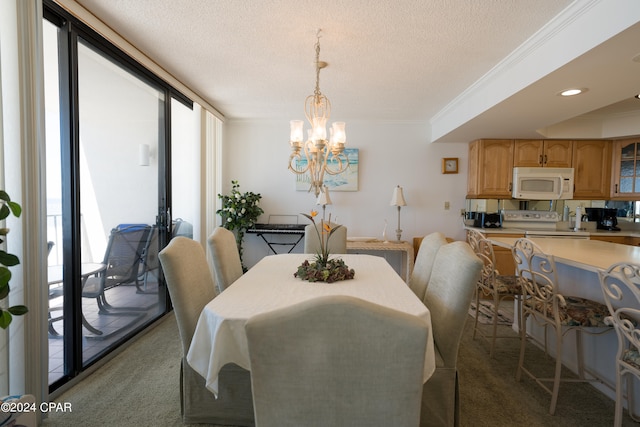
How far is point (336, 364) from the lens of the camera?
817 mm

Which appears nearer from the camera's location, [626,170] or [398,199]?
[626,170]

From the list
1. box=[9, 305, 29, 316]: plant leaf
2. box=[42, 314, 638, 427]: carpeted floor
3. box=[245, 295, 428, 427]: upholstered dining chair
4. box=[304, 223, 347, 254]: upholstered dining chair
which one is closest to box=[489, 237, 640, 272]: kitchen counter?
box=[42, 314, 638, 427]: carpeted floor

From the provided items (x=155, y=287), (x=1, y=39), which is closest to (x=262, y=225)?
(x=155, y=287)

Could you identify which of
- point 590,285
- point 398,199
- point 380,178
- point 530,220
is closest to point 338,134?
point 590,285

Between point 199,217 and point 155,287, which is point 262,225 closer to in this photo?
point 199,217

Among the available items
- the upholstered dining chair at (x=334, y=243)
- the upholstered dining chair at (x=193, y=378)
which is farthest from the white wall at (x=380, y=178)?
the upholstered dining chair at (x=193, y=378)

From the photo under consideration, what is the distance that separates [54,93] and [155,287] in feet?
A: 6.24

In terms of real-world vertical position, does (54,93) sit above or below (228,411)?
above

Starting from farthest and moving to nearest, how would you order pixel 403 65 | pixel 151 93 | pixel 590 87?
pixel 151 93 < pixel 403 65 < pixel 590 87

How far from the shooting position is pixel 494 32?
7.06 feet

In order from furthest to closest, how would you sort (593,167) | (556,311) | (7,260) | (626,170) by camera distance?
(593,167)
(626,170)
(556,311)
(7,260)

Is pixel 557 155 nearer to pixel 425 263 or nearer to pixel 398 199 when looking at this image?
pixel 398 199

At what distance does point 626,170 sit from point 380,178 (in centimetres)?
315

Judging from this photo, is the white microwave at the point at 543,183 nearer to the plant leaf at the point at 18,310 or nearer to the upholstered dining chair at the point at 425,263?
the upholstered dining chair at the point at 425,263
